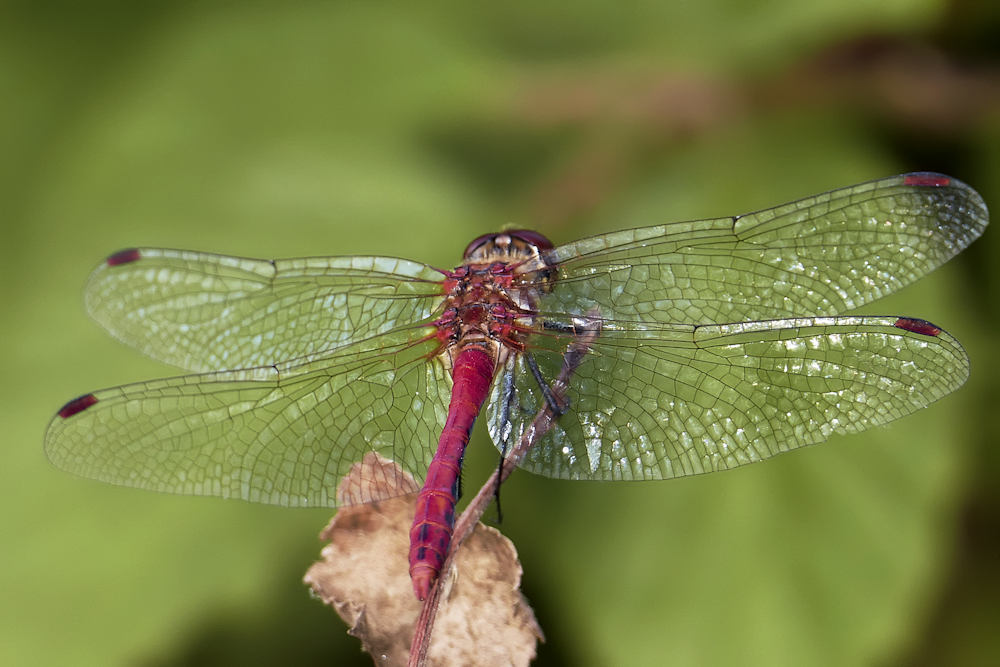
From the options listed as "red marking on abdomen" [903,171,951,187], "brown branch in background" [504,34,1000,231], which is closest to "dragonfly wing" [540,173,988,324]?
"red marking on abdomen" [903,171,951,187]

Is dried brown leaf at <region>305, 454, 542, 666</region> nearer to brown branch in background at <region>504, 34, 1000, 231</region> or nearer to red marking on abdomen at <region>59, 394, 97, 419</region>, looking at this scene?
red marking on abdomen at <region>59, 394, 97, 419</region>

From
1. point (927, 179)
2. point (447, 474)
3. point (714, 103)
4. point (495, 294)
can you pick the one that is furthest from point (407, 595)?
point (714, 103)

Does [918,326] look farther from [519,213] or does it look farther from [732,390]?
[519,213]

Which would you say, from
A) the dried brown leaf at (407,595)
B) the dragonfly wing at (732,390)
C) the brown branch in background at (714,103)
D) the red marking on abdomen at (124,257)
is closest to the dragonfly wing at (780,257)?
the dragonfly wing at (732,390)

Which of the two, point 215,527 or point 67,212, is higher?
point 67,212

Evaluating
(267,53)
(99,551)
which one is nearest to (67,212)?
(267,53)

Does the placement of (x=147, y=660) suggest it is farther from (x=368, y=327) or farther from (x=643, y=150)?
(x=643, y=150)
